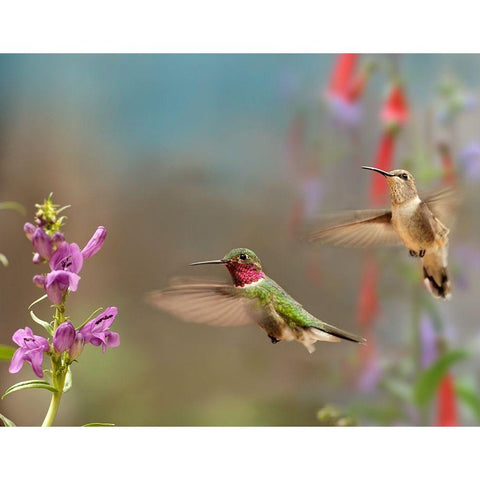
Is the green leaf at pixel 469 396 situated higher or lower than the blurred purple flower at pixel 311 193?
lower

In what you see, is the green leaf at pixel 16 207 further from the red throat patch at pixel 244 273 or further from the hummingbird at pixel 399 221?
the hummingbird at pixel 399 221

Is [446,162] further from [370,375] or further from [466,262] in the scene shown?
[370,375]

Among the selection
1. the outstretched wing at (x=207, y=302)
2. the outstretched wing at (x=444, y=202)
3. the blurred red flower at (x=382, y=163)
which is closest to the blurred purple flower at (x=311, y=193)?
the blurred red flower at (x=382, y=163)

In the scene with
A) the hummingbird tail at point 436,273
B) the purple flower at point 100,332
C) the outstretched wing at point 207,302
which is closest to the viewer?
the purple flower at point 100,332

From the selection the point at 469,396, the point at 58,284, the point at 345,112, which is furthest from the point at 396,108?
the point at 58,284

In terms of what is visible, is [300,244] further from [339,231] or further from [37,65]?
[37,65]

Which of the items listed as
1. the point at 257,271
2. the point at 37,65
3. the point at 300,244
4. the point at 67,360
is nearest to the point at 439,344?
the point at 300,244

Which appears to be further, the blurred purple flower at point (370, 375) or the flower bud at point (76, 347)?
the blurred purple flower at point (370, 375)
